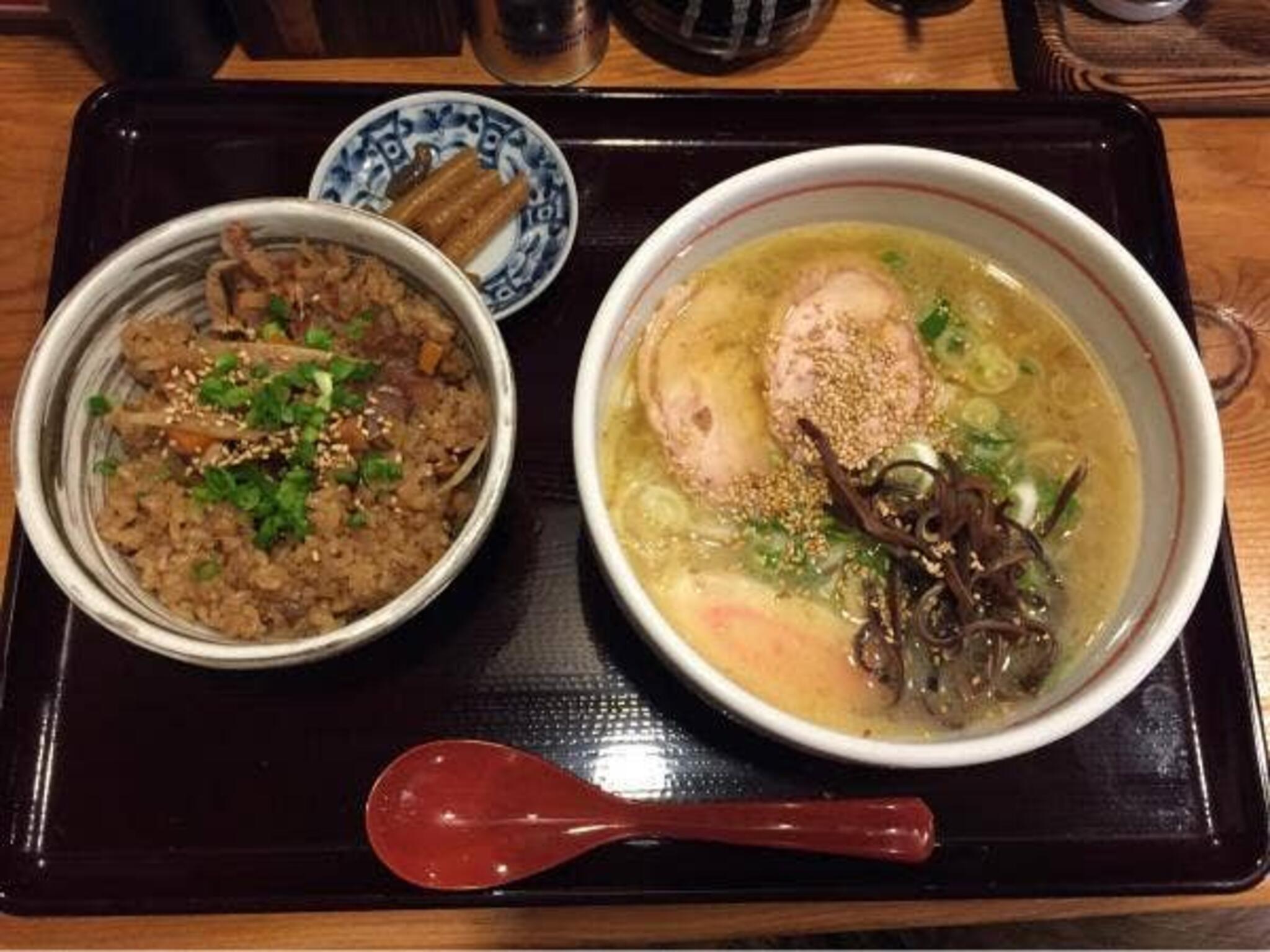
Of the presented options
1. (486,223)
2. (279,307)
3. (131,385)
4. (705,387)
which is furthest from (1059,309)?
(131,385)

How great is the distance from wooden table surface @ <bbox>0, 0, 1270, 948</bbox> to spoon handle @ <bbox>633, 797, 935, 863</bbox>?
19 cm

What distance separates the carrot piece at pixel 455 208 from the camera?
1.70m

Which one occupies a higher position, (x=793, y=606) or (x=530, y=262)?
(x=530, y=262)

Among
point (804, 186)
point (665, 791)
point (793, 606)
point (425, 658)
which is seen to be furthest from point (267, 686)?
point (804, 186)

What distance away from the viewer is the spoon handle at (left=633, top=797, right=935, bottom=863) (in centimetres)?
131

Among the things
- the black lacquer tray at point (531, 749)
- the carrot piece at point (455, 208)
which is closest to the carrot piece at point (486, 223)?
the carrot piece at point (455, 208)

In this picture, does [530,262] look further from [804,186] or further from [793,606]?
[793,606]

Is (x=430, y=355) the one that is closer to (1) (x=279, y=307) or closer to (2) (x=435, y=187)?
(1) (x=279, y=307)

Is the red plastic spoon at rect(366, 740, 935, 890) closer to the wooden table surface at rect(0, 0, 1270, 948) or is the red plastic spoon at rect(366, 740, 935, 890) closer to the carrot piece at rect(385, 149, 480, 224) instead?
the wooden table surface at rect(0, 0, 1270, 948)

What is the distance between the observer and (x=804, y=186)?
1.35 m

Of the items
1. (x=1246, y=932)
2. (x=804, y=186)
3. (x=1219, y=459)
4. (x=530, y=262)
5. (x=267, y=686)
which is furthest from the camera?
(x=530, y=262)

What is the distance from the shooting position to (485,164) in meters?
1.79

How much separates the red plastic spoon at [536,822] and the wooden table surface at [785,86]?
0.15 metres

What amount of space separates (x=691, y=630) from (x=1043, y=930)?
0.83 meters
